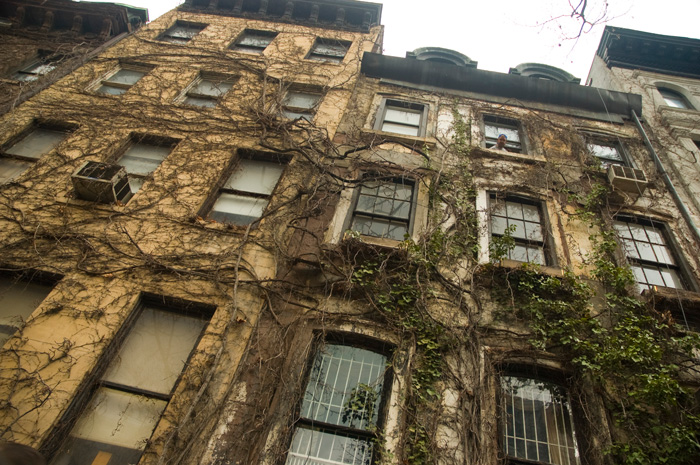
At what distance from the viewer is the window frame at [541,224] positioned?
22.5ft

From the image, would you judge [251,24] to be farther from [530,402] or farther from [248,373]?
[530,402]

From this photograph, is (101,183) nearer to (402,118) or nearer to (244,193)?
(244,193)

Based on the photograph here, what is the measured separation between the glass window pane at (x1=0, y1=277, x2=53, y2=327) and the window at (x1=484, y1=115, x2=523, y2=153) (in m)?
9.13

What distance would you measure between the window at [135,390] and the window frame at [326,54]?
911cm

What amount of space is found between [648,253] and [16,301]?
34.0 ft

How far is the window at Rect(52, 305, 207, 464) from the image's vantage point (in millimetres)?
4445

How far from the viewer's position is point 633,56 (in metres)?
12.8

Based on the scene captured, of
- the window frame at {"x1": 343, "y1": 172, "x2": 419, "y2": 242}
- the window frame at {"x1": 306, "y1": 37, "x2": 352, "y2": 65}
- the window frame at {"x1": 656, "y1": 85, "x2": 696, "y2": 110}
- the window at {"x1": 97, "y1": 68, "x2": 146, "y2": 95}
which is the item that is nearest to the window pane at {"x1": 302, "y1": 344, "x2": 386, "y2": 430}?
the window frame at {"x1": 343, "y1": 172, "x2": 419, "y2": 242}

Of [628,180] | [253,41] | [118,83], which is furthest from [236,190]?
[253,41]

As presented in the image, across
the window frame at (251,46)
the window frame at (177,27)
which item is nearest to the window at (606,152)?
the window frame at (251,46)

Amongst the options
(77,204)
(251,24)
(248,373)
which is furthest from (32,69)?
(248,373)

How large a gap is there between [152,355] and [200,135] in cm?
482

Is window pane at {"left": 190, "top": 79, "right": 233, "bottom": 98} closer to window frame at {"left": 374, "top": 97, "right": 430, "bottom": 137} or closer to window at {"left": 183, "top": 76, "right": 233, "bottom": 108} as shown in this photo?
window at {"left": 183, "top": 76, "right": 233, "bottom": 108}

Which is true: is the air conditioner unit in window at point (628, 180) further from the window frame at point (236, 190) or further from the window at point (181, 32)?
the window at point (181, 32)
